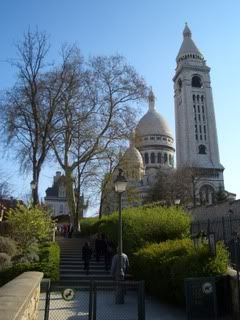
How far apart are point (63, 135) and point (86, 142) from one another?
187 cm

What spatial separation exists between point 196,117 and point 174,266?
95889 millimetres

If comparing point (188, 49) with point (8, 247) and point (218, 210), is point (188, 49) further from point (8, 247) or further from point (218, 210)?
point (8, 247)

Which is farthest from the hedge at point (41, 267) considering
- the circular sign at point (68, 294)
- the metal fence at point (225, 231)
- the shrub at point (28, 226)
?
the circular sign at point (68, 294)

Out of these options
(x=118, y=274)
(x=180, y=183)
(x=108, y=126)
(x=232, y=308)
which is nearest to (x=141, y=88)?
(x=108, y=126)

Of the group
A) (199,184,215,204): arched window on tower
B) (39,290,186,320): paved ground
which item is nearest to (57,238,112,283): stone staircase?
(39,290,186,320): paved ground

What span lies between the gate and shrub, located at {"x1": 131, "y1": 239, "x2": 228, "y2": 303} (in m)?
1.39

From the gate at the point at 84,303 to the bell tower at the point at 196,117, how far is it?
3333 inches

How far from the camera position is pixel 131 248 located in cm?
1944

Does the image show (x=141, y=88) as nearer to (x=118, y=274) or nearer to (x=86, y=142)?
(x=86, y=142)

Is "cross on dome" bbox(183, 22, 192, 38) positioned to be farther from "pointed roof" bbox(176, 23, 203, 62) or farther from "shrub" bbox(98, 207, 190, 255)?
"shrub" bbox(98, 207, 190, 255)

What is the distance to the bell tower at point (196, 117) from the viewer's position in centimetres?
9931

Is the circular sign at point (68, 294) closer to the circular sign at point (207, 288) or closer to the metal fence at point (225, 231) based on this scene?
the circular sign at point (207, 288)

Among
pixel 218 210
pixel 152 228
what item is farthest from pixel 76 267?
pixel 218 210

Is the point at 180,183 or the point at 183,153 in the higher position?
the point at 183,153
